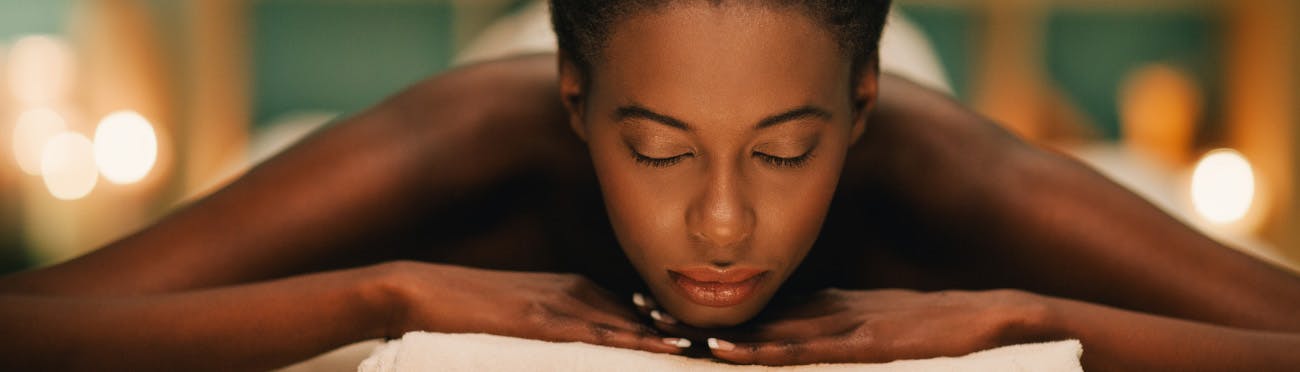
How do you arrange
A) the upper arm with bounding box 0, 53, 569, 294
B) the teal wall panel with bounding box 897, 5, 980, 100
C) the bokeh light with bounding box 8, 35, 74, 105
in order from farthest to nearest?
the teal wall panel with bounding box 897, 5, 980, 100
the bokeh light with bounding box 8, 35, 74, 105
the upper arm with bounding box 0, 53, 569, 294

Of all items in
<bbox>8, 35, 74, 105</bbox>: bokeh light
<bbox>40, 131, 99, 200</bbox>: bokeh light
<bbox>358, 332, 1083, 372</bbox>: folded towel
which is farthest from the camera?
<bbox>40, 131, 99, 200</bbox>: bokeh light

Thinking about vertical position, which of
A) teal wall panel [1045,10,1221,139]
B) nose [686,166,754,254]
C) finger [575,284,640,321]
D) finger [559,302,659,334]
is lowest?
finger [559,302,659,334]

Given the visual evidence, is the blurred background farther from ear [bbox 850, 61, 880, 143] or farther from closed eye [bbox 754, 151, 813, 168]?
closed eye [bbox 754, 151, 813, 168]

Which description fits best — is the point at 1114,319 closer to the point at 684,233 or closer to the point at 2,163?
the point at 684,233

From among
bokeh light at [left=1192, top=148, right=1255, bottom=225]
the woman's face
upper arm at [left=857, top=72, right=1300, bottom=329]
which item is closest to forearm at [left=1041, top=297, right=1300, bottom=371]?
upper arm at [left=857, top=72, right=1300, bottom=329]

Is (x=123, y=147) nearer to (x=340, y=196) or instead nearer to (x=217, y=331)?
(x=340, y=196)

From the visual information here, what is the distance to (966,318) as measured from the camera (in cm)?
86

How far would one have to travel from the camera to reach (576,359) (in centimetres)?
75

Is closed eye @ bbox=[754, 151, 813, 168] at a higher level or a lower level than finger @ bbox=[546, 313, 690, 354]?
higher

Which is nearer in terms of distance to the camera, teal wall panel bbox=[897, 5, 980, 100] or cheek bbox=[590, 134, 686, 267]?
cheek bbox=[590, 134, 686, 267]

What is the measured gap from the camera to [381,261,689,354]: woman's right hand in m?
0.84

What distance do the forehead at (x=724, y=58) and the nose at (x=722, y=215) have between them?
0.05 metres

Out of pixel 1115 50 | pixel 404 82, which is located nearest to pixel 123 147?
pixel 404 82

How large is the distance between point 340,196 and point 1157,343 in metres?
0.76
